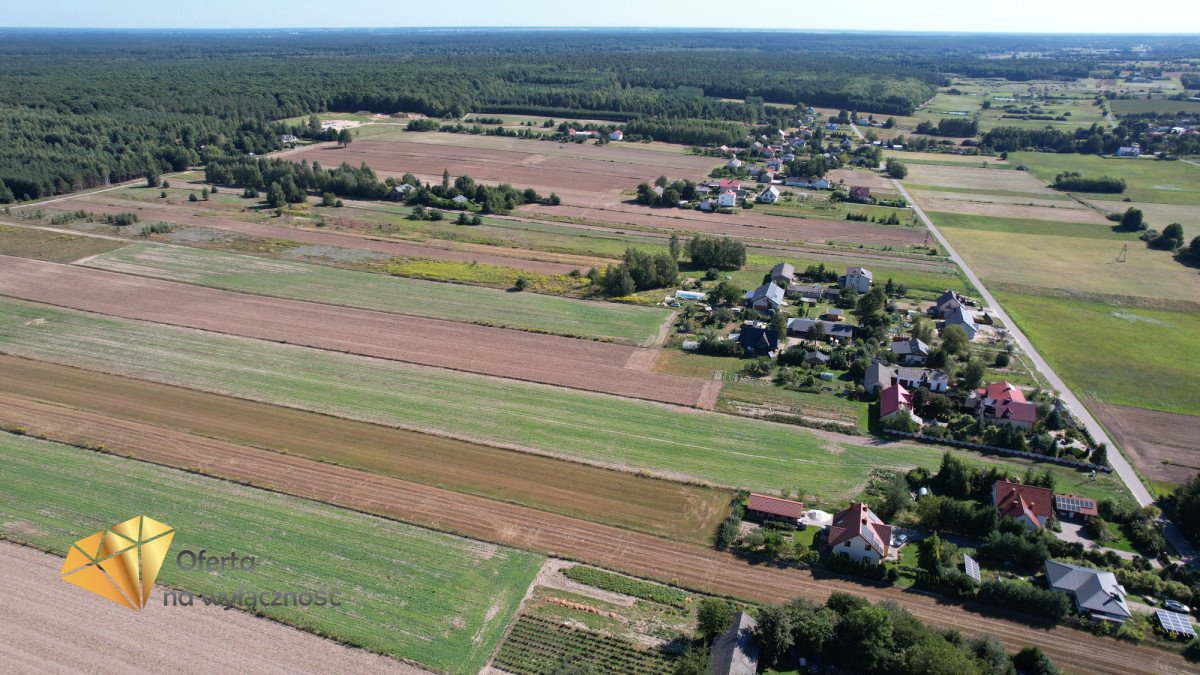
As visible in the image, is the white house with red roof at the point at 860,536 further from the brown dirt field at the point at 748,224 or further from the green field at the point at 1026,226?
the green field at the point at 1026,226

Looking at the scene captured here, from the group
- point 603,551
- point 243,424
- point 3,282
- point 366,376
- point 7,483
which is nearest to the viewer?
point 603,551

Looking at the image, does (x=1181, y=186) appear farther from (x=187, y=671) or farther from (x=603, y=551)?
(x=187, y=671)

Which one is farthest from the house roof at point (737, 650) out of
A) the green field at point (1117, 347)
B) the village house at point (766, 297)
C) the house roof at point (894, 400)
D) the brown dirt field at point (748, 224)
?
the brown dirt field at point (748, 224)

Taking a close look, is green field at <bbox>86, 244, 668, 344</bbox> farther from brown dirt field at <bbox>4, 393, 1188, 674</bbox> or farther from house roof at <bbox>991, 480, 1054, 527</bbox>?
house roof at <bbox>991, 480, 1054, 527</bbox>

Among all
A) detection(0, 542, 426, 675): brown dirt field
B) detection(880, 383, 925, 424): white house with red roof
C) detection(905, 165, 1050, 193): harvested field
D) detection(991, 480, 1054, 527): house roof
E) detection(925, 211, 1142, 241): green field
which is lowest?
detection(0, 542, 426, 675): brown dirt field

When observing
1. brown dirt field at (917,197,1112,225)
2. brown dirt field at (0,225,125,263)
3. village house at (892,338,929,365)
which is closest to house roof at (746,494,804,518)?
village house at (892,338,929,365)

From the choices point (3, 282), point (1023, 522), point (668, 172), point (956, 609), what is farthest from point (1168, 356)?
point (3, 282)
